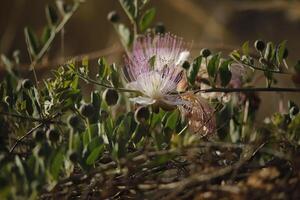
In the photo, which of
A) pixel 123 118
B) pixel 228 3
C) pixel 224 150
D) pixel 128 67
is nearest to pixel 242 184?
pixel 224 150

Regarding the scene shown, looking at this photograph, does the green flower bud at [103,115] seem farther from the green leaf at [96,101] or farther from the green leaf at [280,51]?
the green leaf at [280,51]

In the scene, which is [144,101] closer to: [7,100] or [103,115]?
[103,115]

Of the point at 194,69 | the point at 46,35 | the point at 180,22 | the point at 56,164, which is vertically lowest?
the point at 56,164

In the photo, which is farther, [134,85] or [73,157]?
[134,85]

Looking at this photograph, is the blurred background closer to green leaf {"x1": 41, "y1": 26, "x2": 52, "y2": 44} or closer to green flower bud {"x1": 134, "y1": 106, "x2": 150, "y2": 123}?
green leaf {"x1": 41, "y1": 26, "x2": 52, "y2": 44}

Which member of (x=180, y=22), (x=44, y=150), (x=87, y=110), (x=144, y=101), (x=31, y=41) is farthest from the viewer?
(x=180, y=22)

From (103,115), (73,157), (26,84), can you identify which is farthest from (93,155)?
(26,84)

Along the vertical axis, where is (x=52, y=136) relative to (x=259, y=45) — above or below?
below

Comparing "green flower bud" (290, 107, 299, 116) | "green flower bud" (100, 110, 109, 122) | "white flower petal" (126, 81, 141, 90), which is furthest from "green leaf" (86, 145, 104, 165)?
"green flower bud" (290, 107, 299, 116)

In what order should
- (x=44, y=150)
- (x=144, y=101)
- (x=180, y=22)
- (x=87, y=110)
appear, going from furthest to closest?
1. (x=180, y=22)
2. (x=144, y=101)
3. (x=87, y=110)
4. (x=44, y=150)

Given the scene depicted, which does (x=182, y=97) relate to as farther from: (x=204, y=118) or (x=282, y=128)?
(x=282, y=128)
